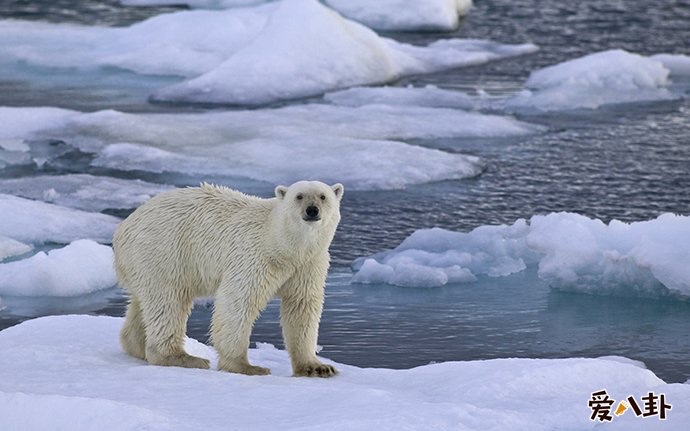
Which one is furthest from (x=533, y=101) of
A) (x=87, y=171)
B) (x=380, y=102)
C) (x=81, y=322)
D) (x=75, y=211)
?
(x=81, y=322)

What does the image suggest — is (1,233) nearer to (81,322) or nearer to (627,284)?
(81,322)

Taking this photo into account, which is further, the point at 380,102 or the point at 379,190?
the point at 380,102

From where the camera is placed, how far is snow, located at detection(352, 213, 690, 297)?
8703 mm

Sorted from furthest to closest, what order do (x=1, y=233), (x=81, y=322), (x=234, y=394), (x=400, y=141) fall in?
(x=400, y=141) → (x=1, y=233) → (x=81, y=322) → (x=234, y=394)

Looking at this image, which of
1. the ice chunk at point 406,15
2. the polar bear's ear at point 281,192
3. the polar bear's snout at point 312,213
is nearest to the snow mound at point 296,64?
the ice chunk at point 406,15

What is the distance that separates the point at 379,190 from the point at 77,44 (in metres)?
8.31

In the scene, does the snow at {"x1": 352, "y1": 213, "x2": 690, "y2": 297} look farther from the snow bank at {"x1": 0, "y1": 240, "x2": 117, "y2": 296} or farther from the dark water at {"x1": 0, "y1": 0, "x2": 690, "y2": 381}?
the snow bank at {"x1": 0, "y1": 240, "x2": 117, "y2": 296}

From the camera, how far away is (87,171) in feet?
40.5

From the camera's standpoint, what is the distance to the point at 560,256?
9.02m

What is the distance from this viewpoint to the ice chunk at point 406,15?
813 inches

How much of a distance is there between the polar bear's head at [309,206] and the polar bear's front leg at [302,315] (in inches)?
11.6

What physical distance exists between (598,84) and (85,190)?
278 inches

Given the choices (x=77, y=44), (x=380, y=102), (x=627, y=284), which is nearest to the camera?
(x=627, y=284)

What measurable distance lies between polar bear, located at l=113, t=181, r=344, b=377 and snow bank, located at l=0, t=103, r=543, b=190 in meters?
5.39
